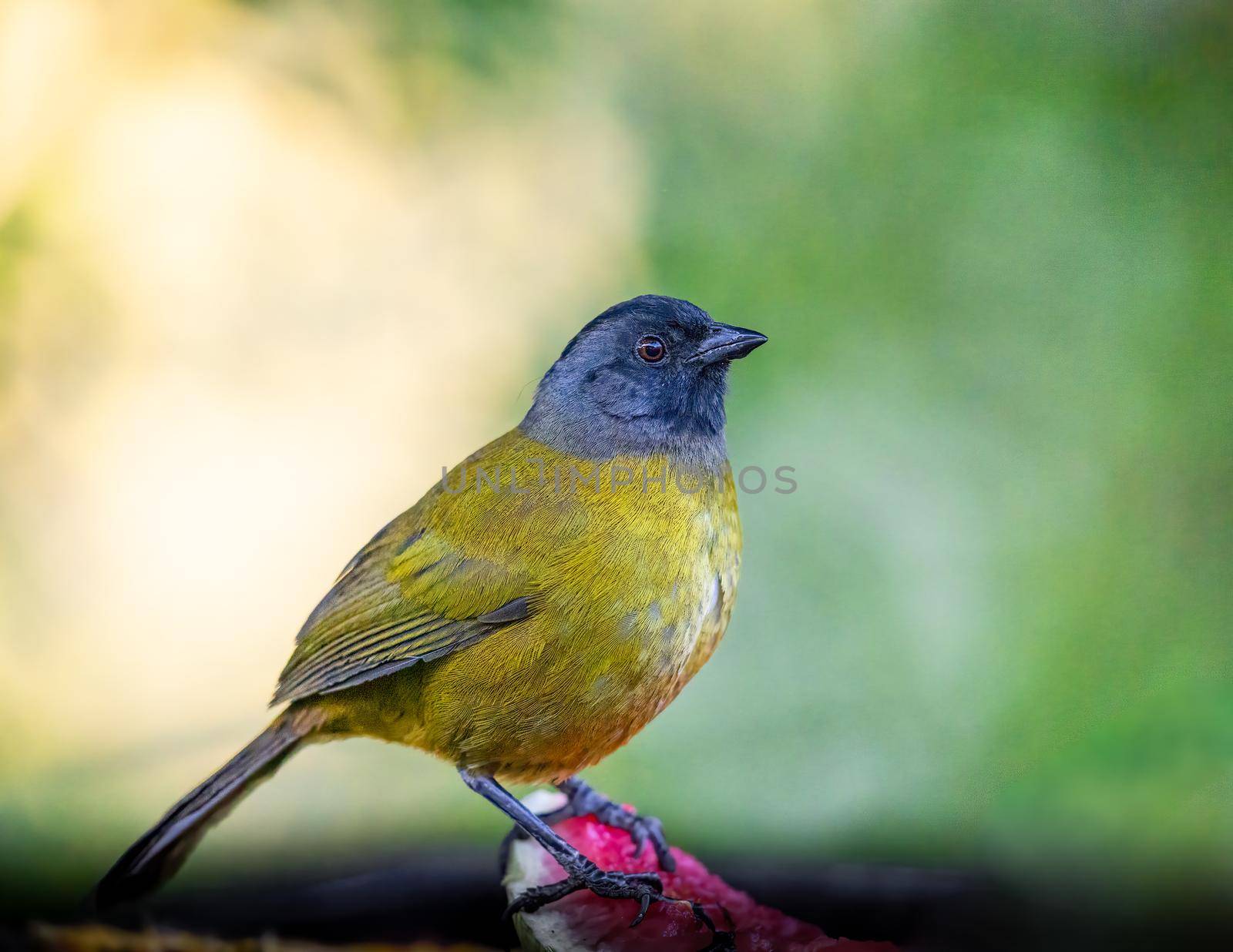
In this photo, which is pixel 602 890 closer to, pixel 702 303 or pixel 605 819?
A: pixel 605 819

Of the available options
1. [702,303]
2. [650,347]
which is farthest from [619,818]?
[702,303]

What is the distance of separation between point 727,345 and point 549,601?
590 mm

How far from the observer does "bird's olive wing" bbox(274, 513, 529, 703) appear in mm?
2125

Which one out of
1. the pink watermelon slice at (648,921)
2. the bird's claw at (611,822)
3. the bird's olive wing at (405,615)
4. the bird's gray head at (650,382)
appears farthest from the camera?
the bird's claw at (611,822)

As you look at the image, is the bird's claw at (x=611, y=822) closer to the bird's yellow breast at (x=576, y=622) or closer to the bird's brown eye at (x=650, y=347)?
the bird's yellow breast at (x=576, y=622)

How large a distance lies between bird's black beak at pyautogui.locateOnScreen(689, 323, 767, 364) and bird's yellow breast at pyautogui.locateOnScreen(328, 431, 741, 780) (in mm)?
213

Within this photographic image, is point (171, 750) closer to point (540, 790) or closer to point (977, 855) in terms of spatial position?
point (540, 790)

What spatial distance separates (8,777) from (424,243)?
1903 millimetres

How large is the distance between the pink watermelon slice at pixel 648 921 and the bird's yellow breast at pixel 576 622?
8.9 inches

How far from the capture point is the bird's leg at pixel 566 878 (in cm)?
200

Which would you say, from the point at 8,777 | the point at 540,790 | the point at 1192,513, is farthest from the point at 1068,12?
the point at 8,777

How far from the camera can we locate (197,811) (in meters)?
2.29

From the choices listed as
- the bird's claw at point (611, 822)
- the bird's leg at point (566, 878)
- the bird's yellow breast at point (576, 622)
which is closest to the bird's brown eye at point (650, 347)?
the bird's yellow breast at point (576, 622)

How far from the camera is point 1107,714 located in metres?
3.00
